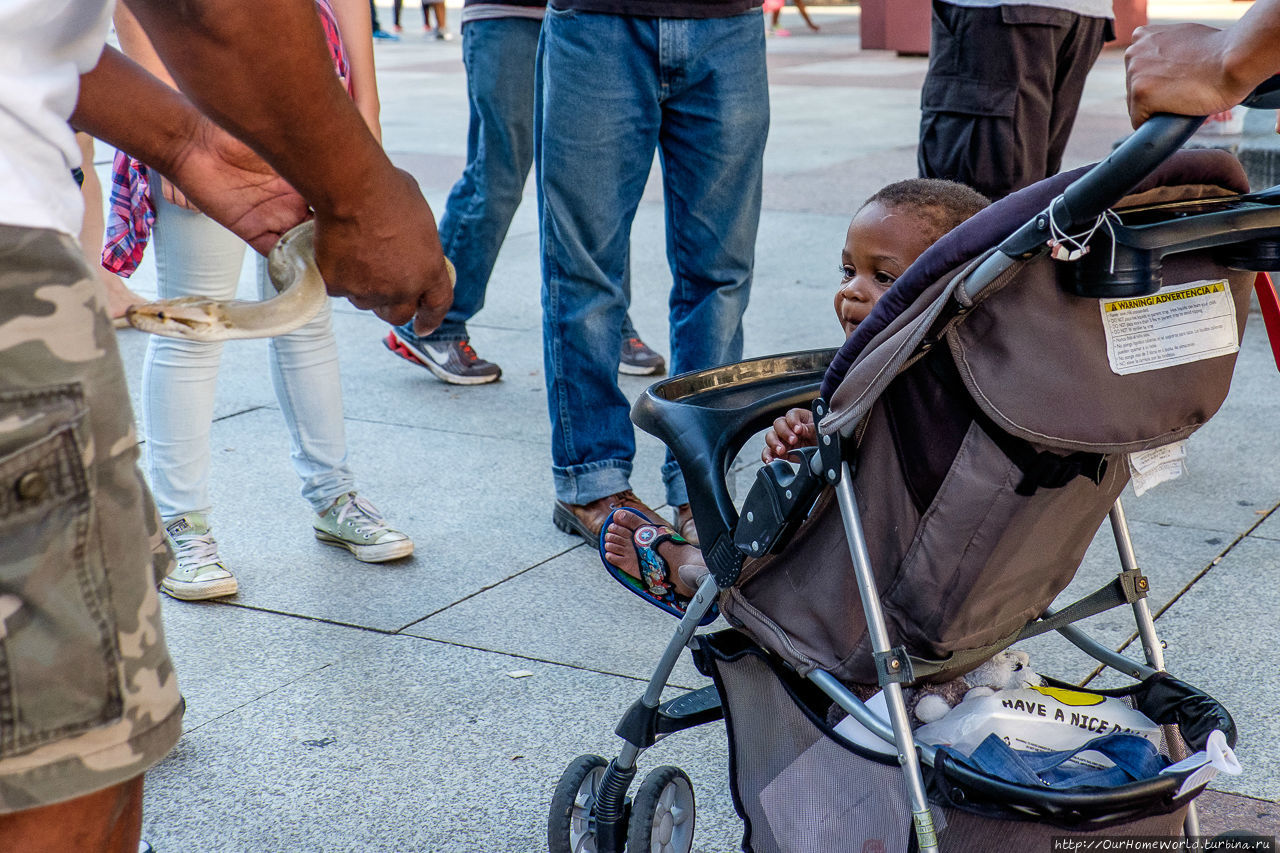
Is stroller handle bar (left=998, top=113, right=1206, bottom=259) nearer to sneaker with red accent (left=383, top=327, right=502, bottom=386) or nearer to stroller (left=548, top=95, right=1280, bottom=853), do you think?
stroller (left=548, top=95, right=1280, bottom=853)

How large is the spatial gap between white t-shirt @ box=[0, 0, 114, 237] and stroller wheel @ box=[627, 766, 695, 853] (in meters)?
1.31

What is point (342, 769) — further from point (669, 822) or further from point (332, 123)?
point (332, 123)

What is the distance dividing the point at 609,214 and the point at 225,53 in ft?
7.26

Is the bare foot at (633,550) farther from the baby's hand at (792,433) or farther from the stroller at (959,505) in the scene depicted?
the stroller at (959,505)

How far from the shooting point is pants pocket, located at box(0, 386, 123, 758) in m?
1.09

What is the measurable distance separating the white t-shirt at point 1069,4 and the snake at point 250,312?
2.58m

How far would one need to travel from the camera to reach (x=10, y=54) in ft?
3.65

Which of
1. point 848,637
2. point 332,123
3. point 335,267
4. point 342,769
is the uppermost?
point 332,123

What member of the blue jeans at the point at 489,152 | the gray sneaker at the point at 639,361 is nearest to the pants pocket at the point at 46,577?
the blue jeans at the point at 489,152

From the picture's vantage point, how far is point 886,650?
1.83 m

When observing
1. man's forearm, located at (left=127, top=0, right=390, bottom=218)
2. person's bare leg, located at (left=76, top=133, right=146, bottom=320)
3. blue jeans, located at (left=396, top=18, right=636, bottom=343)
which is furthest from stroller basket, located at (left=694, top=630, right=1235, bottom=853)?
person's bare leg, located at (left=76, top=133, right=146, bottom=320)

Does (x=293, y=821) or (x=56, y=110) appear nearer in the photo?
(x=56, y=110)

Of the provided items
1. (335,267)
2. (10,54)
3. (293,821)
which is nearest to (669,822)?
(293,821)

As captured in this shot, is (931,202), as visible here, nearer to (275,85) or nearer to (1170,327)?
(1170,327)
